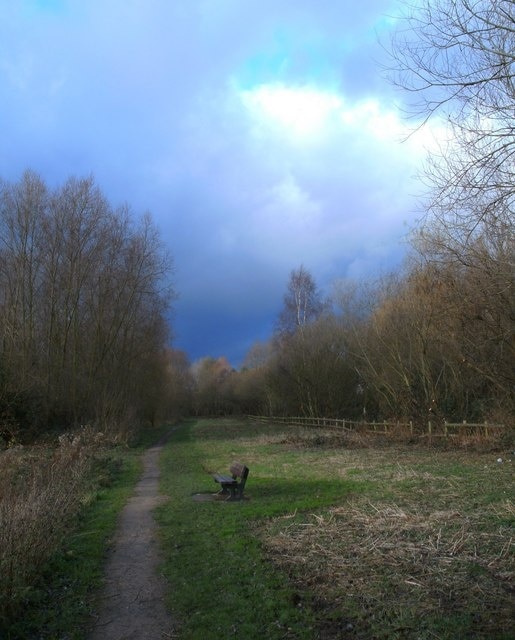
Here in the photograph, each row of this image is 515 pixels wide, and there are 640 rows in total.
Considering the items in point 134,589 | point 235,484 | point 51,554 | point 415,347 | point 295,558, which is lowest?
point 134,589

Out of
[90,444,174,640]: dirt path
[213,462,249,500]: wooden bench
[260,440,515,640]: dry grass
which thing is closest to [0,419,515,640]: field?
[260,440,515,640]: dry grass

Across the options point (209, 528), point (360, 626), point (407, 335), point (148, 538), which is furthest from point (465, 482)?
point (407, 335)

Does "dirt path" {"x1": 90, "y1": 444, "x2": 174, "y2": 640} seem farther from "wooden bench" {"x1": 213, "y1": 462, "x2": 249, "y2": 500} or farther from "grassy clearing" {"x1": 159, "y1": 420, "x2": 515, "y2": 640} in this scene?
"wooden bench" {"x1": 213, "y1": 462, "x2": 249, "y2": 500}

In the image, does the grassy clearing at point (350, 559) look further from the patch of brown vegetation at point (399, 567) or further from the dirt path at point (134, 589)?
the dirt path at point (134, 589)

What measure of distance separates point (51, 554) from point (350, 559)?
152 inches

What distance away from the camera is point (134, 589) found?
252 inches

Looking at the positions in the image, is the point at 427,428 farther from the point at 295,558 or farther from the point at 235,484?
the point at 295,558

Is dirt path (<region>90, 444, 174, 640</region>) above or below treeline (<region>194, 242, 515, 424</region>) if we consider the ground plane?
below

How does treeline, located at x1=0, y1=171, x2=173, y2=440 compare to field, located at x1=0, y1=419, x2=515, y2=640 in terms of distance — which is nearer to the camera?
field, located at x1=0, y1=419, x2=515, y2=640

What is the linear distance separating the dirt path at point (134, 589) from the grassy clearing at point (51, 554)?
7.6 inches

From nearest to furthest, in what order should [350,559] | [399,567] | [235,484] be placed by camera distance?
[399,567], [350,559], [235,484]

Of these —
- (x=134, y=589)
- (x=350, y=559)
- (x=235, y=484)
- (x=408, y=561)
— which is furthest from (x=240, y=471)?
(x=408, y=561)

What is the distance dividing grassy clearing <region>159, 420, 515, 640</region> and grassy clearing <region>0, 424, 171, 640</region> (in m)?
1.04

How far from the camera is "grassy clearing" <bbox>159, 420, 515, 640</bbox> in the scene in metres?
5.03
